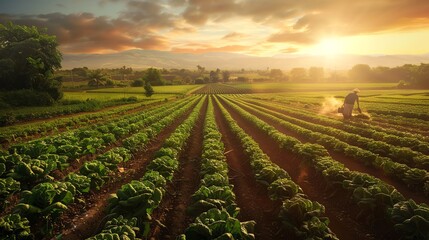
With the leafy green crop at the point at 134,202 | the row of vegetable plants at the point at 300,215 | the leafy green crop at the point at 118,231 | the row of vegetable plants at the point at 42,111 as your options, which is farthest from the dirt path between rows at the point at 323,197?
the row of vegetable plants at the point at 42,111

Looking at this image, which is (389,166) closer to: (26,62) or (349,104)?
(349,104)

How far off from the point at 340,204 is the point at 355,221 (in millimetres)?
1057

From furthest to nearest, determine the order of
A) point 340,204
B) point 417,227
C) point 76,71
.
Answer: point 76,71
point 340,204
point 417,227

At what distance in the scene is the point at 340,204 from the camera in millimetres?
9250

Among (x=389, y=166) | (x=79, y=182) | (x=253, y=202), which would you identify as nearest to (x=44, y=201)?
(x=79, y=182)

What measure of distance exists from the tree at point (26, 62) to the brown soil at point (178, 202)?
4385cm

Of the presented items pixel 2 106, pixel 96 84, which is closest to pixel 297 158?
pixel 2 106

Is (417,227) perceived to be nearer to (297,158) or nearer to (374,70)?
(297,158)

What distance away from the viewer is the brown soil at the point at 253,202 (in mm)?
7746

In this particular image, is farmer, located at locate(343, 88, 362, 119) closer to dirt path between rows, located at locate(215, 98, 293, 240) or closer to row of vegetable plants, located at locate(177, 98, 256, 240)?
dirt path between rows, located at locate(215, 98, 293, 240)

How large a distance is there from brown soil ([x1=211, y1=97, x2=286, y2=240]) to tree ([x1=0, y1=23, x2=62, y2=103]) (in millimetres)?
45937

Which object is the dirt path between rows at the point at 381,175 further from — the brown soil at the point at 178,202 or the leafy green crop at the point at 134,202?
the leafy green crop at the point at 134,202

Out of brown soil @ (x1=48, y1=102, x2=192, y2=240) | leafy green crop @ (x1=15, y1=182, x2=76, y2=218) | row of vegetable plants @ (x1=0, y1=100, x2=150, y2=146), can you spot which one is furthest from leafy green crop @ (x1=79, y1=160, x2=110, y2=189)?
row of vegetable plants @ (x1=0, y1=100, x2=150, y2=146)

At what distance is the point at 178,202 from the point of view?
9492 mm
